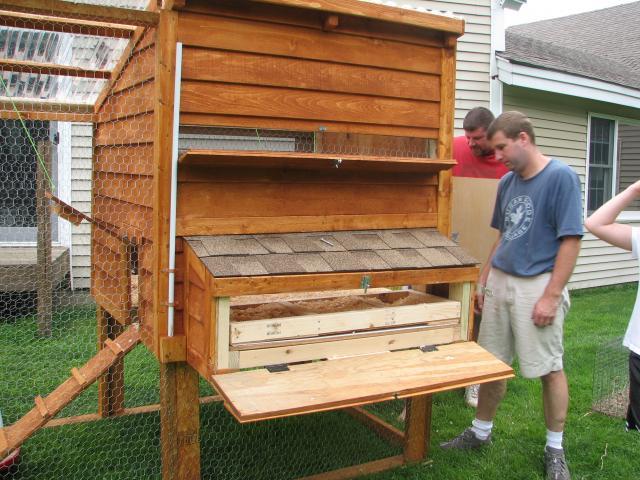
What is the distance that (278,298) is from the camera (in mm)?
3256

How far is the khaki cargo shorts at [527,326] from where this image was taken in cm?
303

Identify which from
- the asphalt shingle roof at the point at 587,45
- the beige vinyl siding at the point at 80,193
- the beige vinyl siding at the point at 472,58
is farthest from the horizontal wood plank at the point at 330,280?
the asphalt shingle roof at the point at 587,45

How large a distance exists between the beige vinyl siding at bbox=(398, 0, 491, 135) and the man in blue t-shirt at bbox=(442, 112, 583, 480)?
482 centimetres

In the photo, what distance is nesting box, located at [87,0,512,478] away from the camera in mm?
2383

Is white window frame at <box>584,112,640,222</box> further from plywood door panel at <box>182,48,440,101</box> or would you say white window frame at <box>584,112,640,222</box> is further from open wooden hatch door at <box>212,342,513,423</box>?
open wooden hatch door at <box>212,342,513,423</box>

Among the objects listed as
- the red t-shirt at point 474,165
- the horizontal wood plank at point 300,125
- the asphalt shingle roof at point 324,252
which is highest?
the horizontal wood plank at point 300,125

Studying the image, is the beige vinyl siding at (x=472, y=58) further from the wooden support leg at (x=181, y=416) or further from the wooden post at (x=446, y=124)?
the wooden support leg at (x=181, y=416)

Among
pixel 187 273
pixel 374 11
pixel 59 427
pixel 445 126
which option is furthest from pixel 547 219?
pixel 59 427

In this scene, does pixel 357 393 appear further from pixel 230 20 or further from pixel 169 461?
pixel 230 20

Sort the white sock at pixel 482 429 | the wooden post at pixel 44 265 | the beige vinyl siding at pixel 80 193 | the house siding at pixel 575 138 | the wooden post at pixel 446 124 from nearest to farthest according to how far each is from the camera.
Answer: the wooden post at pixel 446 124, the white sock at pixel 482 429, the wooden post at pixel 44 265, the beige vinyl siding at pixel 80 193, the house siding at pixel 575 138

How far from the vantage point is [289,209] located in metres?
2.81

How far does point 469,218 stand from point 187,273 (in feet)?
6.56

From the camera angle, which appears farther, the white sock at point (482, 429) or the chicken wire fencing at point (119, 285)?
the white sock at point (482, 429)

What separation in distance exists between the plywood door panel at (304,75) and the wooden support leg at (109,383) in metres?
1.80
